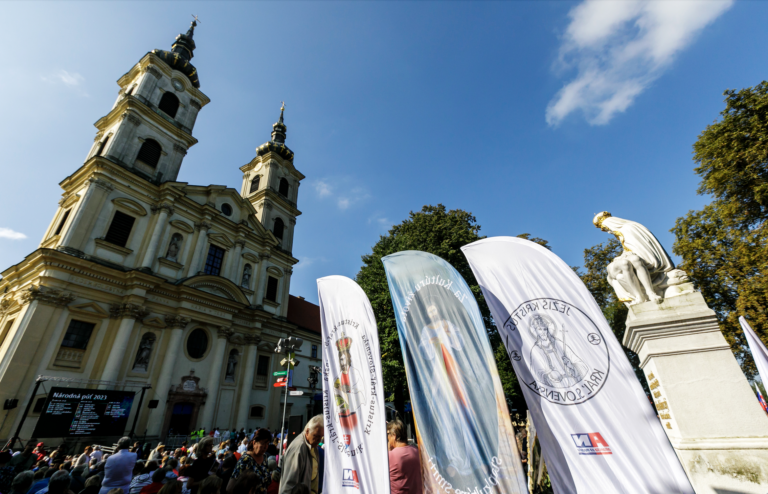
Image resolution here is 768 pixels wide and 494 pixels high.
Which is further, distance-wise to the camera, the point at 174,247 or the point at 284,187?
the point at 284,187

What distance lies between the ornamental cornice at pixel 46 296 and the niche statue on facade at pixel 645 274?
21499 millimetres

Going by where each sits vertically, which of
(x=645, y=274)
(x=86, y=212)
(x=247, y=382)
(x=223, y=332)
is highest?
(x=86, y=212)

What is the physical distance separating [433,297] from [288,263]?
27.5 metres

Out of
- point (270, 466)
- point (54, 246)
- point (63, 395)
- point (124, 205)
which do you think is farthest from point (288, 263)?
point (270, 466)

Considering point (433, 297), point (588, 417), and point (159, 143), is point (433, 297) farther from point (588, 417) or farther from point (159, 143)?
point (159, 143)

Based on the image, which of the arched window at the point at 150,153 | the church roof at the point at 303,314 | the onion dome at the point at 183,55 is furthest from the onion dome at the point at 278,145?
the church roof at the point at 303,314

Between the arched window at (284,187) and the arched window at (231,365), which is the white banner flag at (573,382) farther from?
the arched window at (284,187)

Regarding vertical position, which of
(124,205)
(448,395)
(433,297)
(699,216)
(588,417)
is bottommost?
(588,417)

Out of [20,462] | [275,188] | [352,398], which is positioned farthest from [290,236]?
[352,398]

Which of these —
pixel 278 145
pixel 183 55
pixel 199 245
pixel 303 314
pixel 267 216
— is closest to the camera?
pixel 199 245

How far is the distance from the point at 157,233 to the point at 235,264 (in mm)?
5707

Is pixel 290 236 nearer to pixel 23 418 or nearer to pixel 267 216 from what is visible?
pixel 267 216

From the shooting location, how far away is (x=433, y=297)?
12.2 ft

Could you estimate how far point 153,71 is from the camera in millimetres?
24219
